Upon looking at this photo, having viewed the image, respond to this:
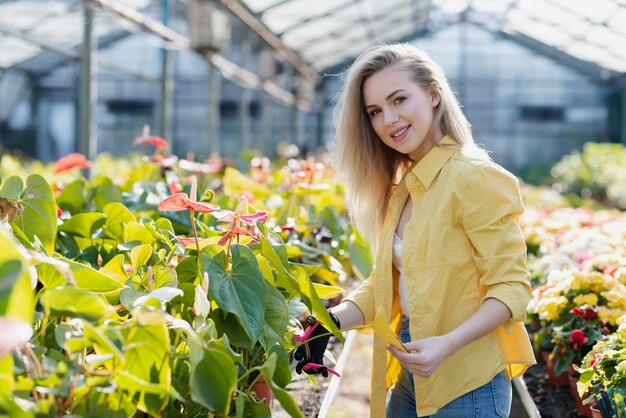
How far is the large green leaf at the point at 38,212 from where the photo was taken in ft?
4.80

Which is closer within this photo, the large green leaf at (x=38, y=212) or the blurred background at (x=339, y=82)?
the large green leaf at (x=38, y=212)

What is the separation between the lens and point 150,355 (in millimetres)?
976

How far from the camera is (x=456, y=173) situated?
161 cm

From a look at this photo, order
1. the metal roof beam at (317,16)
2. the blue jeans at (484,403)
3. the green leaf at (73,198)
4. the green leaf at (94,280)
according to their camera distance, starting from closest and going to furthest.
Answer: the green leaf at (94,280) → the blue jeans at (484,403) → the green leaf at (73,198) → the metal roof beam at (317,16)

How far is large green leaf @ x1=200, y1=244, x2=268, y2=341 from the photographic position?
1281 mm

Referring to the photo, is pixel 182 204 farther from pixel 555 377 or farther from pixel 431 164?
pixel 555 377

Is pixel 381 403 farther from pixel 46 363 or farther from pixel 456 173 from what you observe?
pixel 46 363

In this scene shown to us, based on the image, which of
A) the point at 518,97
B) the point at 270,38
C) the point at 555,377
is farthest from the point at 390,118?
the point at 518,97

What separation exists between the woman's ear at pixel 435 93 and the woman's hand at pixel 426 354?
0.61m

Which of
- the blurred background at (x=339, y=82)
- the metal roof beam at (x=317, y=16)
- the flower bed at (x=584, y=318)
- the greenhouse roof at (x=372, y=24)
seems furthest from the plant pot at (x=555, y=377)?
the blurred background at (x=339, y=82)

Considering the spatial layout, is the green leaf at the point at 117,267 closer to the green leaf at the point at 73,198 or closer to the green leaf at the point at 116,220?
the green leaf at the point at 116,220

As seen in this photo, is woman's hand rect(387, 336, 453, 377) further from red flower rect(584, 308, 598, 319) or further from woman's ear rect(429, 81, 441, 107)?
red flower rect(584, 308, 598, 319)

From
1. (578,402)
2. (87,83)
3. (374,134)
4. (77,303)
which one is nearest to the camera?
(77,303)

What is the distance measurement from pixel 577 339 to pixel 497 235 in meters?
1.33
